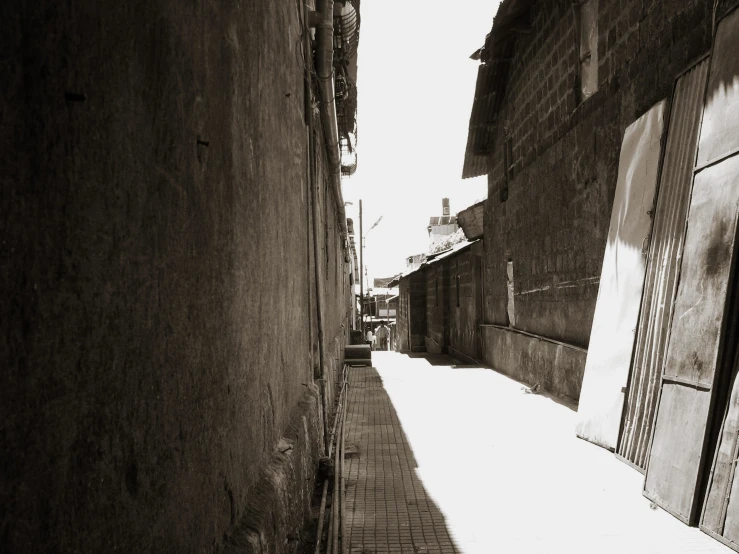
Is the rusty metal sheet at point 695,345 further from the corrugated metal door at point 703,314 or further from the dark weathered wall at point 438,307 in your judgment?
the dark weathered wall at point 438,307

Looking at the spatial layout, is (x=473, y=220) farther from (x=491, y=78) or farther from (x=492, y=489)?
(x=492, y=489)

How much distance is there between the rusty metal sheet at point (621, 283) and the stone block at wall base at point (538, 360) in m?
1.59

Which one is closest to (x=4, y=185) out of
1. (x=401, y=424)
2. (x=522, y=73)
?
(x=401, y=424)

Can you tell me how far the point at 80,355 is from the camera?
95 centimetres

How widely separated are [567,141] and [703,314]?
5009 millimetres

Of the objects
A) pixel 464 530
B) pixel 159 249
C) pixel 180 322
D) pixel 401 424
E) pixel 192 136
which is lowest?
pixel 401 424

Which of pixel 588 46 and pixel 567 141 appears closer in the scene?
pixel 588 46

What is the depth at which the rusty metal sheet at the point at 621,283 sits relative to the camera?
553cm

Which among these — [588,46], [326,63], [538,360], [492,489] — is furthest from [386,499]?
[588,46]

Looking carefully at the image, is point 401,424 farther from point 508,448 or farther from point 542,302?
point 542,302

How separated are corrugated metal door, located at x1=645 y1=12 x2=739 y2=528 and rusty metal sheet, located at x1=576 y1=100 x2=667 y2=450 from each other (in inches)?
44.5

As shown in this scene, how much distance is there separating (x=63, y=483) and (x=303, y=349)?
3.70 m

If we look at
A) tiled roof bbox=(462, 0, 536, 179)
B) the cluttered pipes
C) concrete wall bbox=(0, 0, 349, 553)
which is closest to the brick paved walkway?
concrete wall bbox=(0, 0, 349, 553)

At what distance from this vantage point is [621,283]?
590 centimetres
